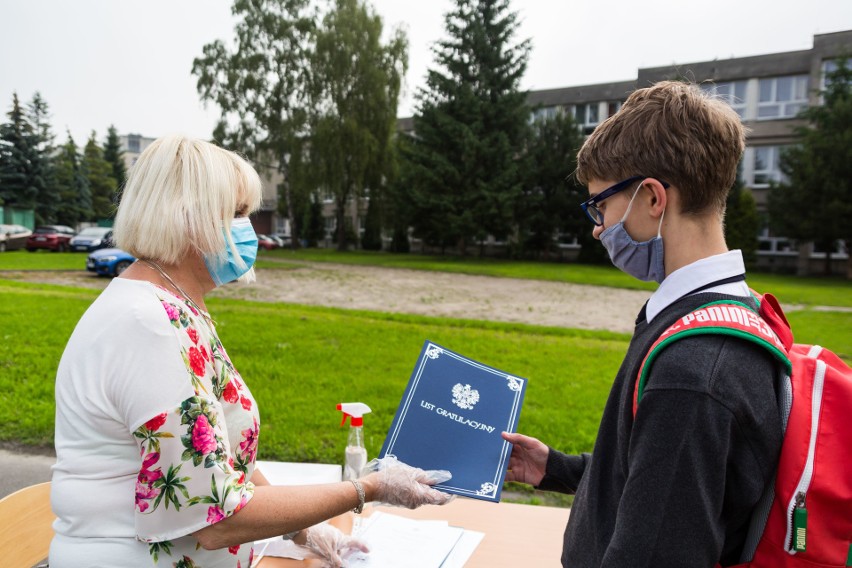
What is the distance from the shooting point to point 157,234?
168 centimetres

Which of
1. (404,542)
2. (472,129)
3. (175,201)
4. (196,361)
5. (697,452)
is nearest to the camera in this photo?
(697,452)

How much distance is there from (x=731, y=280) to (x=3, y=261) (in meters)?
27.1

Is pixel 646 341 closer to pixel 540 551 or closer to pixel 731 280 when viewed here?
pixel 731 280

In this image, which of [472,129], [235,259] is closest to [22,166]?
[472,129]

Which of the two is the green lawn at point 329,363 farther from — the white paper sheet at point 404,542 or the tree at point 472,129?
the tree at point 472,129

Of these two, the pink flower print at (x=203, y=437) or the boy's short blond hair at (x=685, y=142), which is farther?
the pink flower print at (x=203, y=437)

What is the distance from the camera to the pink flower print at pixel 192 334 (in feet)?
5.23

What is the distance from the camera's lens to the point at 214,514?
1.49m

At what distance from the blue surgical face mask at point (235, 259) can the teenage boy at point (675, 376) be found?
3.43 feet

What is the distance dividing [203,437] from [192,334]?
0.28m

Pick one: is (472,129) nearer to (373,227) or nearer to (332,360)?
(373,227)

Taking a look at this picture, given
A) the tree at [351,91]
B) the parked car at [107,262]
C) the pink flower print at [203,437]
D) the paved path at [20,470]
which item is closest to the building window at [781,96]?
the tree at [351,91]

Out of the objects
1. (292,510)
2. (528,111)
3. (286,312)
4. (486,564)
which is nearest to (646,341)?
(292,510)

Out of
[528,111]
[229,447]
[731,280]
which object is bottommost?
[229,447]
